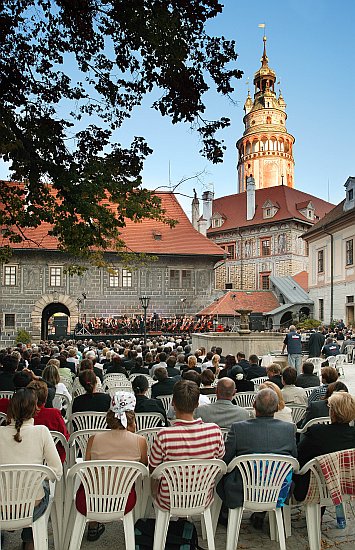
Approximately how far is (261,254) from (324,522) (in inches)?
1864

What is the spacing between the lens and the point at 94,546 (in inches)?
154

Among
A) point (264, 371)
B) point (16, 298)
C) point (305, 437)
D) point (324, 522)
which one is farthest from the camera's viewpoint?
point (16, 298)

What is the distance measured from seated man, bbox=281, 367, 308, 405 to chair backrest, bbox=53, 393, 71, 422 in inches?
109

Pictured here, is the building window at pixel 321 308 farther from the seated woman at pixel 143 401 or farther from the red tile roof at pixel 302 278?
the seated woman at pixel 143 401

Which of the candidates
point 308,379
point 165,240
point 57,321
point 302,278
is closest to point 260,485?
point 308,379

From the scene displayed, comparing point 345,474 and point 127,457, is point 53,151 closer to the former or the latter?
point 127,457

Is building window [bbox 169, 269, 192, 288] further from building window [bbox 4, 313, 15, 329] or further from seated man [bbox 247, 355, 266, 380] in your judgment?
seated man [bbox 247, 355, 266, 380]

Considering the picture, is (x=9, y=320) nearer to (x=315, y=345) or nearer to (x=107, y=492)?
(x=315, y=345)

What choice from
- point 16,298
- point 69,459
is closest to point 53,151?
point 69,459

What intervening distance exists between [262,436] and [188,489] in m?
0.70

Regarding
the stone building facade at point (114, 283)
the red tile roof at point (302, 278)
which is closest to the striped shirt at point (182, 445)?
the stone building facade at point (114, 283)

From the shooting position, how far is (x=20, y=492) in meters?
3.36

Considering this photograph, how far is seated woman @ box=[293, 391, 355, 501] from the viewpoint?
3990 millimetres

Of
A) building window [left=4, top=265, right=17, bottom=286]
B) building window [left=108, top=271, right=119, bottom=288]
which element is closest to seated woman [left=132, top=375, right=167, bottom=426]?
building window [left=108, top=271, right=119, bottom=288]
